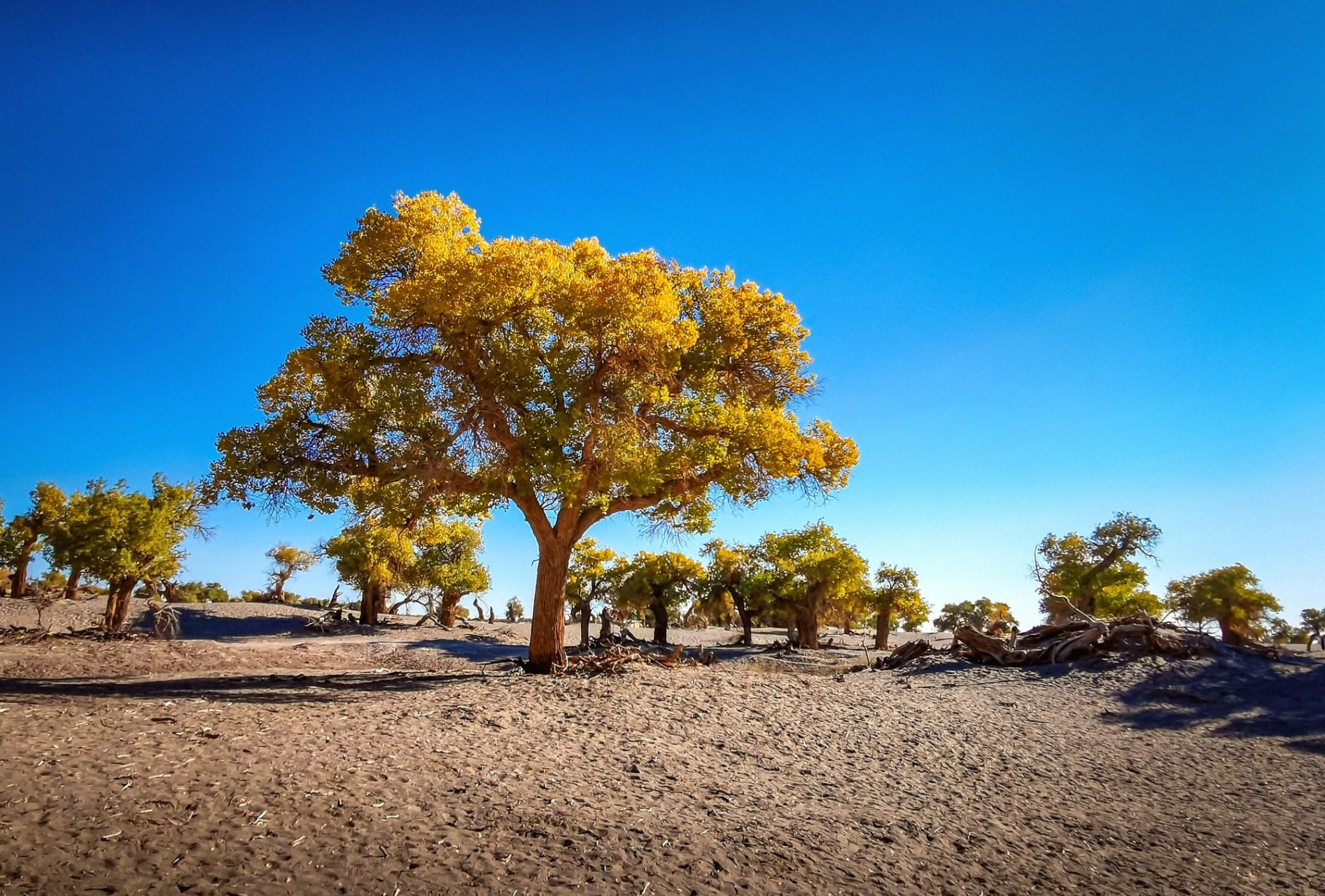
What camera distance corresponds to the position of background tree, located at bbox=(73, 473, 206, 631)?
78.8 feet

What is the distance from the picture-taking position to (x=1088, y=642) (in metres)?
18.2

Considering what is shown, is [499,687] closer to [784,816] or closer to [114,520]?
[784,816]

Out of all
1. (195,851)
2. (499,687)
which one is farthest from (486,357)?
(195,851)

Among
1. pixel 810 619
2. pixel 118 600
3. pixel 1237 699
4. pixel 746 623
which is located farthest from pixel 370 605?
pixel 1237 699

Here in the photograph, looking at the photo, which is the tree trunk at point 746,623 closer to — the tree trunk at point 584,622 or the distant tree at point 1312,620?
the tree trunk at point 584,622

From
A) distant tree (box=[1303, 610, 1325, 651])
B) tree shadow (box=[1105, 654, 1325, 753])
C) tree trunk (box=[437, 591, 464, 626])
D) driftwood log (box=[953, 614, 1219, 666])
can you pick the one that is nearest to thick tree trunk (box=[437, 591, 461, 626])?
tree trunk (box=[437, 591, 464, 626])

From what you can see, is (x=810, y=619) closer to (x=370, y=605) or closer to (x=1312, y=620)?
(x=370, y=605)

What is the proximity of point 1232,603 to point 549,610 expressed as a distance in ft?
129

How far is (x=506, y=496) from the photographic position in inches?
604

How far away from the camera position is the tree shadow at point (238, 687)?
1066 cm

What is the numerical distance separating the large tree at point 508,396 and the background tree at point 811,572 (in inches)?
700

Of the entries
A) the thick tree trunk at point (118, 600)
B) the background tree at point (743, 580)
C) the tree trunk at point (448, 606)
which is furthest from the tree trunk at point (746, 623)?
the thick tree trunk at point (118, 600)

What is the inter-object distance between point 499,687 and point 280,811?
705cm

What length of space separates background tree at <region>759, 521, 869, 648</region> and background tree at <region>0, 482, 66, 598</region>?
4003 centimetres
